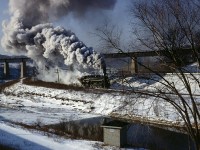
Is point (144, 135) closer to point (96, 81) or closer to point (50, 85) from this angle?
point (96, 81)

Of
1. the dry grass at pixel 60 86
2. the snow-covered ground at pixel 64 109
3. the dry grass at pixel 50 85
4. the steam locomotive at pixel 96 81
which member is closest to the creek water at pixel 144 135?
the snow-covered ground at pixel 64 109

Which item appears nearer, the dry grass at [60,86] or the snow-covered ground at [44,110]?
the snow-covered ground at [44,110]

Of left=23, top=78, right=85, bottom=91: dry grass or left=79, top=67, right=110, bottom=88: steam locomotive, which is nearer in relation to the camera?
left=79, top=67, right=110, bottom=88: steam locomotive

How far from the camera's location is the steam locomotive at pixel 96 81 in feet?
130

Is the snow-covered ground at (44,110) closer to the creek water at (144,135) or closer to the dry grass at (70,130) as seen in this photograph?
the dry grass at (70,130)

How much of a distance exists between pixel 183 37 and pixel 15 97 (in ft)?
109

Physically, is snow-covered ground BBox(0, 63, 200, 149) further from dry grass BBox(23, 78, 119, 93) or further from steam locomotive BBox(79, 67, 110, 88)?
steam locomotive BBox(79, 67, 110, 88)

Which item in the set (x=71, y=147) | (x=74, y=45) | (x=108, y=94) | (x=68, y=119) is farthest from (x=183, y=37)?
(x=74, y=45)

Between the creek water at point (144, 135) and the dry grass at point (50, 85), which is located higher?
the dry grass at point (50, 85)

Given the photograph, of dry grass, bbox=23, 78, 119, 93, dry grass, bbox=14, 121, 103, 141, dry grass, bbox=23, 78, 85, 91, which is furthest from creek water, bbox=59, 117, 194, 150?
dry grass, bbox=23, 78, 85, 91

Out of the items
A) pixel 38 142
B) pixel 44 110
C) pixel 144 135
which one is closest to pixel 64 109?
pixel 44 110

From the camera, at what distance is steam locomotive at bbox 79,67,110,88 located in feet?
130

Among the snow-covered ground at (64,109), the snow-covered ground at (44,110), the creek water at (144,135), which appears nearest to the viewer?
the snow-covered ground at (44,110)

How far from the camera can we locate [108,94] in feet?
112
